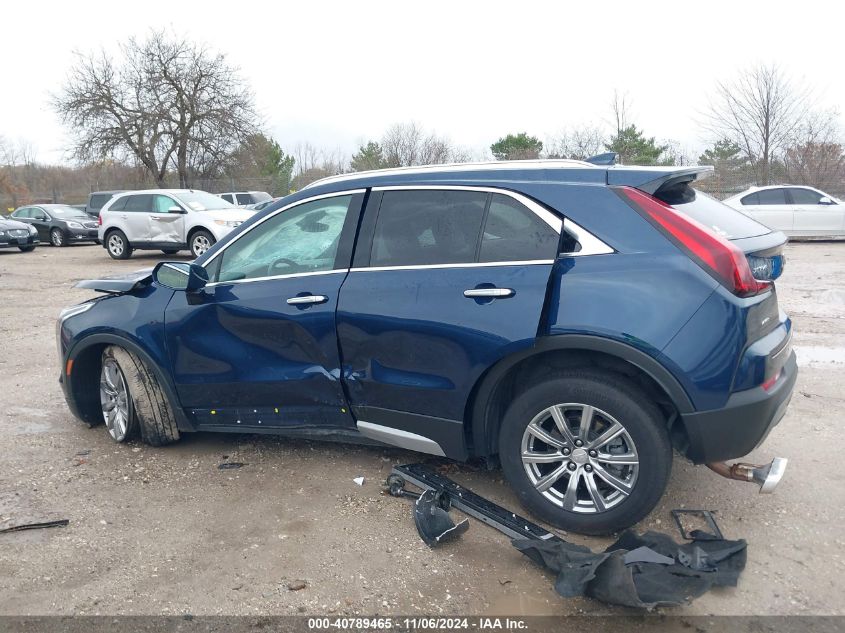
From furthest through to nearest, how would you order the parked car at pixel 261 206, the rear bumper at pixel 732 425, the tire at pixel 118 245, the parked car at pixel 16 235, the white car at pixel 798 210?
the parked car at pixel 16 235
the tire at pixel 118 245
the white car at pixel 798 210
the parked car at pixel 261 206
the rear bumper at pixel 732 425

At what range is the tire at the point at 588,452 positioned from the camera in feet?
10.9

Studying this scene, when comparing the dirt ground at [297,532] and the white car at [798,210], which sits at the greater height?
the white car at [798,210]

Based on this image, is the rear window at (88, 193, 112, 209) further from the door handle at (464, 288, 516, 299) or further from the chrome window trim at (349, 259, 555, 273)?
the door handle at (464, 288, 516, 299)

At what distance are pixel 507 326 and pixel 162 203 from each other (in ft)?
52.3

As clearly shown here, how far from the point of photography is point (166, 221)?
683 inches

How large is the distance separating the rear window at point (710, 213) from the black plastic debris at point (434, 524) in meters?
1.86

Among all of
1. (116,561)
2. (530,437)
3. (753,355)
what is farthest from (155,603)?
(753,355)

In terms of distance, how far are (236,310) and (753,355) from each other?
2779 millimetres

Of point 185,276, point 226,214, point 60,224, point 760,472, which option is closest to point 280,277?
point 185,276

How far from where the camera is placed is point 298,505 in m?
3.96

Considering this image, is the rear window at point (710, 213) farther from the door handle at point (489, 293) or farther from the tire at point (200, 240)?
the tire at point (200, 240)

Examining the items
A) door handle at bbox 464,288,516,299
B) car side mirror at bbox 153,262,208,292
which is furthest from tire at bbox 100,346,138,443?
door handle at bbox 464,288,516,299

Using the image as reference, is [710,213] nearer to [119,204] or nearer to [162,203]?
[162,203]

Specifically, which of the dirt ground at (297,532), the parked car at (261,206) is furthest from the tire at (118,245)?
the dirt ground at (297,532)
